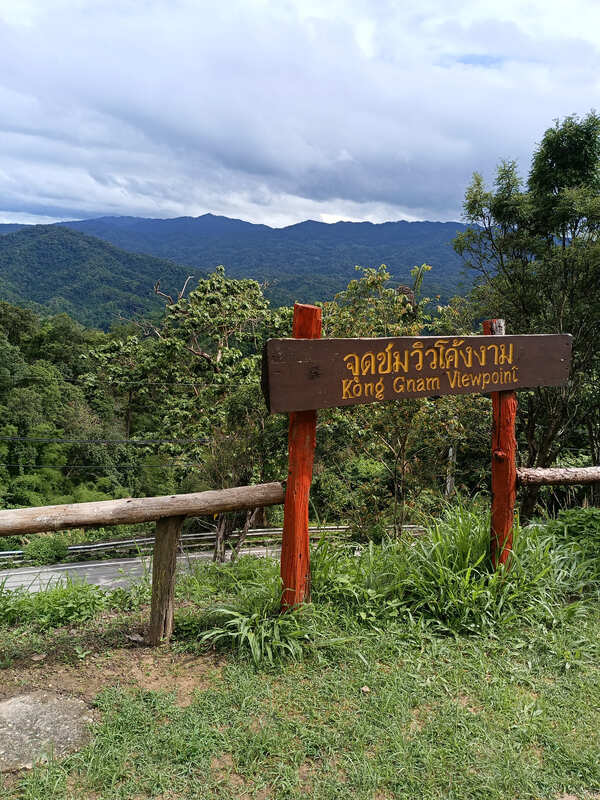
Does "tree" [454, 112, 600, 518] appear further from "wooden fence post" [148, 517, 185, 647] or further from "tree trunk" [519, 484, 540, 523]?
"wooden fence post" [148, 517, 185, 647]

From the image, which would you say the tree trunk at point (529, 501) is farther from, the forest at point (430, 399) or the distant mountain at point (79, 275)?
the distant mountain at point (79, 275)

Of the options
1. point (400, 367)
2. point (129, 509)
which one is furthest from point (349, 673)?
point (400, 367)

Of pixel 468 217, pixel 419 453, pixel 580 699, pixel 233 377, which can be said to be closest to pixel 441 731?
pixel 580 699

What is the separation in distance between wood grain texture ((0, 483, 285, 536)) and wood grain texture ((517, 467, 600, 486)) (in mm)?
1792

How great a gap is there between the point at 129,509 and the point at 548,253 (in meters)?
8.59

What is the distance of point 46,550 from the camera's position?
21.1 meters

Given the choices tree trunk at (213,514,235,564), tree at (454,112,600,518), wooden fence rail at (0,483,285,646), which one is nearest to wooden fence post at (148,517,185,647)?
wooden fence rail at (0,483,285,646)

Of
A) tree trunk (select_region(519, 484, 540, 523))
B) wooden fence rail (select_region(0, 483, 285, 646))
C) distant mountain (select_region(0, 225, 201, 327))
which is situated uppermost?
distant mountain (select_region(0, 225, 201, 327))

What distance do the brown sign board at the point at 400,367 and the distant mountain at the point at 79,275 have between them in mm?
87979

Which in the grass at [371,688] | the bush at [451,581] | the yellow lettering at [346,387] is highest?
the yellow lettering at [346,387]

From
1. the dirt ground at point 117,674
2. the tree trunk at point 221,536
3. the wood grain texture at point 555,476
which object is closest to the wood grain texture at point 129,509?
the dirt ground at point 117,674

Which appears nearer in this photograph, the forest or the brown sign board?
the brown sign board

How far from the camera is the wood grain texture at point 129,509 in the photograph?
→ 2477 millimetres

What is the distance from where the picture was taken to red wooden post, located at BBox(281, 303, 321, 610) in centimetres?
274
